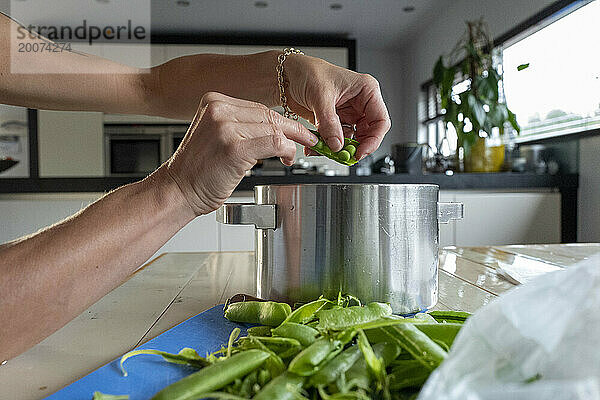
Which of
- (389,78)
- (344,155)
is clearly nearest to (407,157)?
(344,155)

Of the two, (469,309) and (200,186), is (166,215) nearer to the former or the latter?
(200,186)

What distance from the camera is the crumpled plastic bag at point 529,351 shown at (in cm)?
31

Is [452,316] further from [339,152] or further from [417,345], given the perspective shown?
[339,152]

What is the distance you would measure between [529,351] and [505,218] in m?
2.29

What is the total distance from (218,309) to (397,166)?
7.56ft

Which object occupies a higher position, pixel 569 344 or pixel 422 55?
pixel 422 55

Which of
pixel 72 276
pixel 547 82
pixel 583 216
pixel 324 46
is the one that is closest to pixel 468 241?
pixel 583 216

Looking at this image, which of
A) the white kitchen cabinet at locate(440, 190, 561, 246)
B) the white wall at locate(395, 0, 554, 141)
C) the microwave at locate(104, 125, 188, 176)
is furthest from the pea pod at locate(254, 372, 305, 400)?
the microwave at locate(104, 125, 188, 176)

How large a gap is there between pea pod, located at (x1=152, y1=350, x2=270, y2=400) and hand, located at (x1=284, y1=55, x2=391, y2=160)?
Result: 1.29ft

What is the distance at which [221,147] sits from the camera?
1.80 feet

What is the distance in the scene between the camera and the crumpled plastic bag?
309mm

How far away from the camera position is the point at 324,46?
4.96m

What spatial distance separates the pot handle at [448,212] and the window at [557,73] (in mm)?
2091

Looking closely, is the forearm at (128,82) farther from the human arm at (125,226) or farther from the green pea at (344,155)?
A: the human arm at (125,226)
